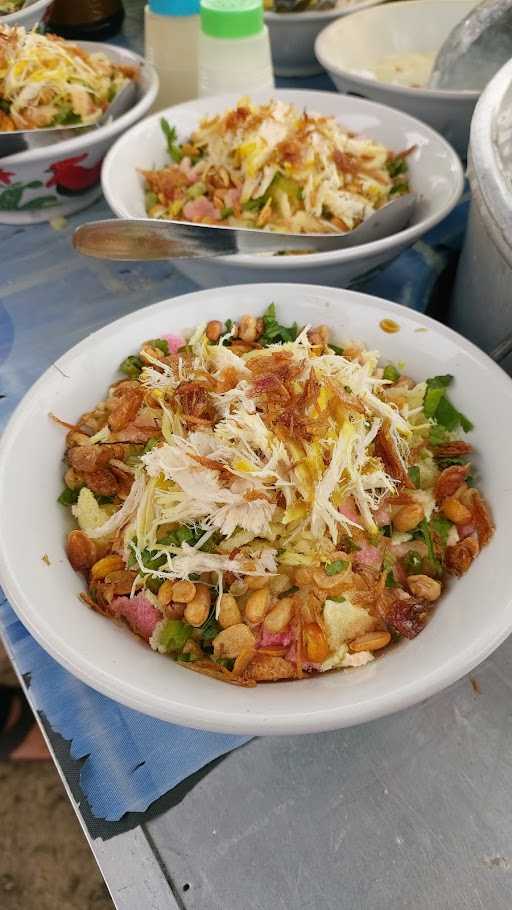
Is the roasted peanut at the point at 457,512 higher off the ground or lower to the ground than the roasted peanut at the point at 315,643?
higher

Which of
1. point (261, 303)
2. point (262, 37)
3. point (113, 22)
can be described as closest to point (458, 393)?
point (261, 303)

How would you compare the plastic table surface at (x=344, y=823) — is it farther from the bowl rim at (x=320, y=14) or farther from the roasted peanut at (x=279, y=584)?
the bowl rim at (x=320, y=14)

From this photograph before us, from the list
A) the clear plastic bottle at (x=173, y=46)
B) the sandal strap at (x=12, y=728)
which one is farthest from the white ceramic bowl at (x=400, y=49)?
the sandal strap at (x=12, y=728)

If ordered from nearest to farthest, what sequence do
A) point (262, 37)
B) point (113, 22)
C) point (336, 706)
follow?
1. point (336, 706)
2. point (262, 37)
3. point (113, 22)

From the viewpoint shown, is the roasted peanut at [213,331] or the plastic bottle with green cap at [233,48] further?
the plastic bottle with green cap at [233,48]

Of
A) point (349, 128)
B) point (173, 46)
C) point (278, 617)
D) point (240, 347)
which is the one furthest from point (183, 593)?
point (173, 46)

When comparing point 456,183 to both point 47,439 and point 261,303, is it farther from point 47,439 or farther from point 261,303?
point 47,439

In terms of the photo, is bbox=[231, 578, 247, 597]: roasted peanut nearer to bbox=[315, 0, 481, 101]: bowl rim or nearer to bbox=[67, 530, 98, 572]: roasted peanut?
bbox=[67, 530, 98, 572]: roasted peanut

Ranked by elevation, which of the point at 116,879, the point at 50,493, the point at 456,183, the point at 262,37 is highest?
the point at 262,37
